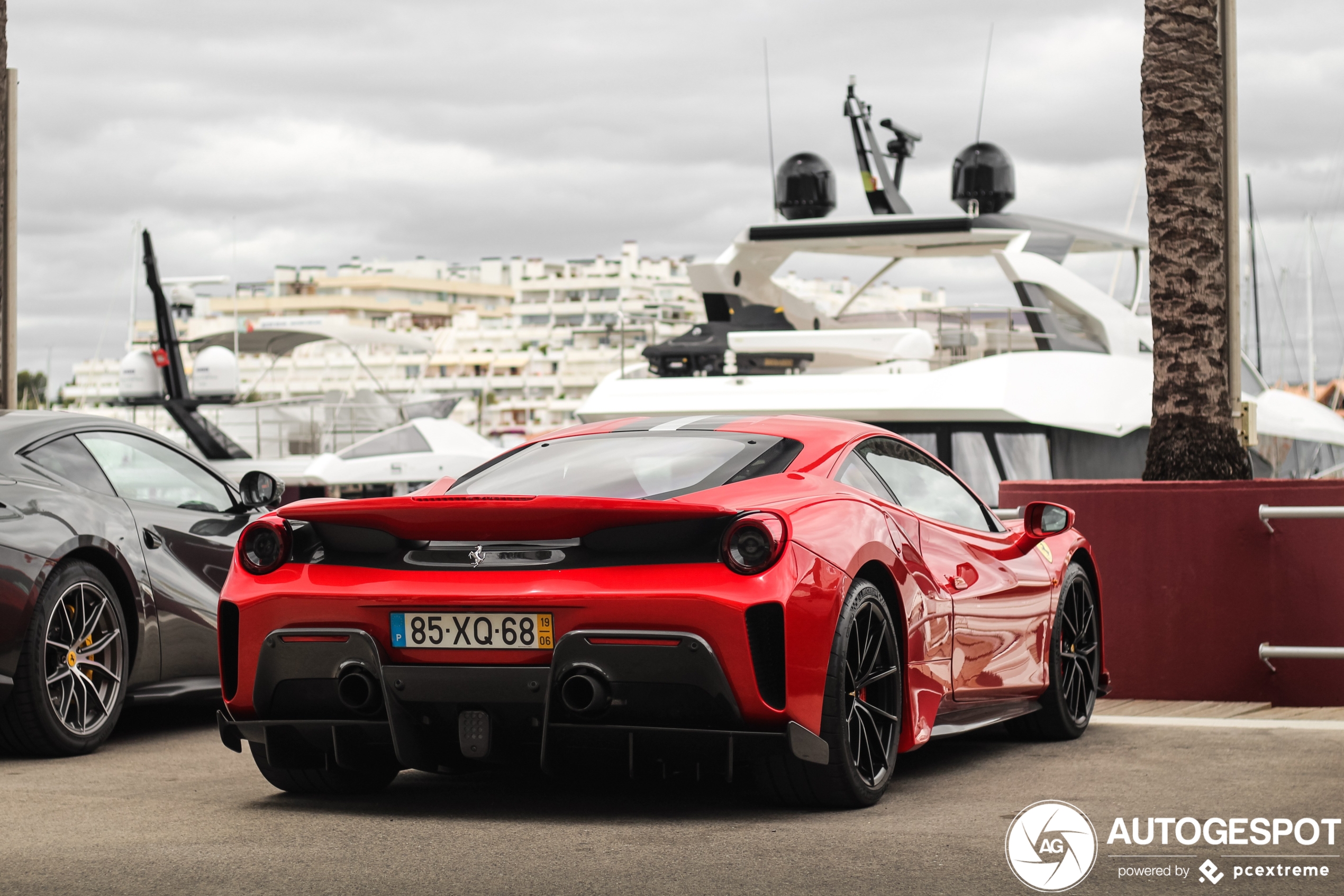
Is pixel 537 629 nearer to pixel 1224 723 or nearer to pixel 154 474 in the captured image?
pixel 154 474

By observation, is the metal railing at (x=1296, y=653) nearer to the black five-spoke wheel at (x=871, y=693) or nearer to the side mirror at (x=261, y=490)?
the black five-spoke wheel at (x=871, y=693)

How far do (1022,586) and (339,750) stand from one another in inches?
107

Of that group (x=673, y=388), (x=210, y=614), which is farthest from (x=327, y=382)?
(x=210, y=614)

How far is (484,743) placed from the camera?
193 inches

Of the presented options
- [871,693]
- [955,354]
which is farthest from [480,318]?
[871,693]

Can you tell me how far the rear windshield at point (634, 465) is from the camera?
210 inches

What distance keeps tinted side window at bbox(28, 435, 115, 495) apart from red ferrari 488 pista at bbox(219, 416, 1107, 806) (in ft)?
7.22

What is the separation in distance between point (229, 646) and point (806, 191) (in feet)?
59.9

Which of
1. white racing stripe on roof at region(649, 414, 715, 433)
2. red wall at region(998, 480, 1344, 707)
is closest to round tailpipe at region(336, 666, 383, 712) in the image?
white racing stripe on roof at region(649, 414, 715, 433)

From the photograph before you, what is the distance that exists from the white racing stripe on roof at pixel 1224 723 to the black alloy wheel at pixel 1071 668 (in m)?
0.32

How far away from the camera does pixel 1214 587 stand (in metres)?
8.07

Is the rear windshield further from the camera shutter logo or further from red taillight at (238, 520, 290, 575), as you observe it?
the camera shutter logo

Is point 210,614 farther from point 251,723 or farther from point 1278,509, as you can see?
point 1278,509

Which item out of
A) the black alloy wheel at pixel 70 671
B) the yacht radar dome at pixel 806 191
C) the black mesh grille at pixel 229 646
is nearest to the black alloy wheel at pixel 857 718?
the black mesh grille at pixel 229 646
